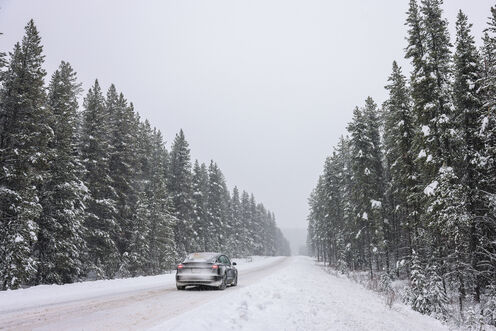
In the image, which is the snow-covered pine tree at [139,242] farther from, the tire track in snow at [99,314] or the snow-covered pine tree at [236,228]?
the snow-covered pine tree at [236,228]

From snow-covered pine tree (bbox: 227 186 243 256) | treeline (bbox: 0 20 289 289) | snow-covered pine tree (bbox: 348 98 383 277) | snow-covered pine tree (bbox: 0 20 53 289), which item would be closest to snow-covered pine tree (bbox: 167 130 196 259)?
treeline (bbox: 0 20 289 289)

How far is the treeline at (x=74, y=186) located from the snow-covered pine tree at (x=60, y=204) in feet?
0.19

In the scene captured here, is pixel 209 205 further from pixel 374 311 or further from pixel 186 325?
pixel 186 325

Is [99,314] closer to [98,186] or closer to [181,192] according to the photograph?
[98,186]

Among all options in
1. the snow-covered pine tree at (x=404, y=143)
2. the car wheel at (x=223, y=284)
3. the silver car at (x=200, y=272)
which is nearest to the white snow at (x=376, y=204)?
the snow-covered pine tree at (x=404, y=143)

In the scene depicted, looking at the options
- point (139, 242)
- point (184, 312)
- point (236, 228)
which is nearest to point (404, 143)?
point (184, 312)

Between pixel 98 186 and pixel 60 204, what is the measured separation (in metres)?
5.87

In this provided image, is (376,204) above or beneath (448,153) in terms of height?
beneath

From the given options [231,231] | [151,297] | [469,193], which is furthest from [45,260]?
[231,231]

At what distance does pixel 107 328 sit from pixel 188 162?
121 feet

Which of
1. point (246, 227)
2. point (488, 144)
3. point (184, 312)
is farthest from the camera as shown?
point (246, 227)

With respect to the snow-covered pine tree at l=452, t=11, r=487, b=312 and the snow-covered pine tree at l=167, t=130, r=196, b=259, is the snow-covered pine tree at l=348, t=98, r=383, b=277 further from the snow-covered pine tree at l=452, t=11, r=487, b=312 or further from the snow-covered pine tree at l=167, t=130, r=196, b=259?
the snow-covered pine tree at l=167, t=130, r=196, b=259

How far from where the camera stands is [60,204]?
19922 millimetres

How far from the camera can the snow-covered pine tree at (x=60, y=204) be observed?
747 inches
